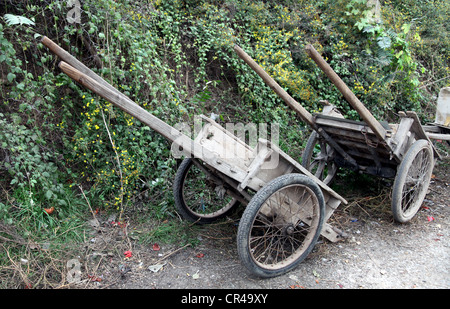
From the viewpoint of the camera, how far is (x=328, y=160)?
4141 millimetres

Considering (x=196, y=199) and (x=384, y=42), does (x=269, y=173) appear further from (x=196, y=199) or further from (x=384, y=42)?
(x=384, y=42)

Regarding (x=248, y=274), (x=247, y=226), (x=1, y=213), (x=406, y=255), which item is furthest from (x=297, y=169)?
(x=1, y=213)

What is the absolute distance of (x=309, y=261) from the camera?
319 cm

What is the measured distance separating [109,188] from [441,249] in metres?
3.44

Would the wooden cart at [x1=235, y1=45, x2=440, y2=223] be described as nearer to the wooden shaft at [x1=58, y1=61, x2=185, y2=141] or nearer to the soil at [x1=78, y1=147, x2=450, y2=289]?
the soil at [x1=78, y1=147, x2=450, y2=289]

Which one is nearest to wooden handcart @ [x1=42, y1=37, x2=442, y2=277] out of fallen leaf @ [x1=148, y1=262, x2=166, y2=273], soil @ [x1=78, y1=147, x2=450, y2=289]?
soil @ [x1=78, y1=147, x2=450, y2=289]

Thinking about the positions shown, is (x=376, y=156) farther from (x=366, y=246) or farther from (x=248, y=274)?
(x=248, y=274)

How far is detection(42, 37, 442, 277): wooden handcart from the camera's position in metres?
2.58

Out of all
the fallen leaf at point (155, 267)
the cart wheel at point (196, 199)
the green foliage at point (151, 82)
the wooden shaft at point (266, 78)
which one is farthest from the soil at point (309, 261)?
the wooden shaft at point (266, 78)

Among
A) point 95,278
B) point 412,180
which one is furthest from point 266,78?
point 95,278

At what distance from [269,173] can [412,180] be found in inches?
73.5

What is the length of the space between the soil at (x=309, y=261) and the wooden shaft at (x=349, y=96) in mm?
1155

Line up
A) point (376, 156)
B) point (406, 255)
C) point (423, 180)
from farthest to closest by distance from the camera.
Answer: point (423, 180), point (376, 156), point (406, 255)

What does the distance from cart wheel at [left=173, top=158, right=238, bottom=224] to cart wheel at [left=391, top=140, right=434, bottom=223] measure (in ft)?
5.47
